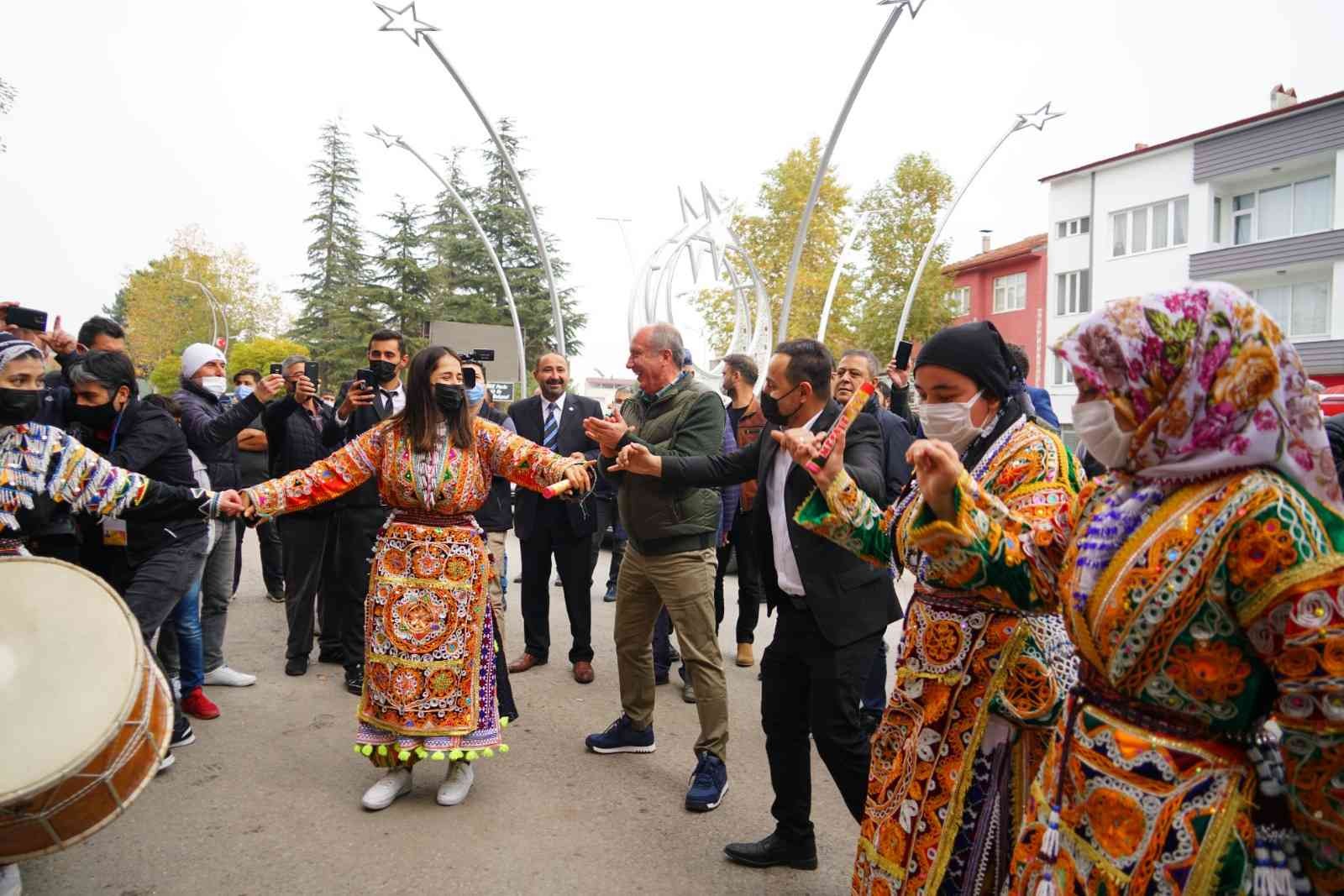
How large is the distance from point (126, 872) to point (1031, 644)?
351 centimetres

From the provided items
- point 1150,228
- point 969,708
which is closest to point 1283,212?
point 1150,228

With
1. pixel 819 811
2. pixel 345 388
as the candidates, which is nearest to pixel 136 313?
pixel 345 388

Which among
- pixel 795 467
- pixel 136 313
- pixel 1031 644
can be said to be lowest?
pixel 1031 644

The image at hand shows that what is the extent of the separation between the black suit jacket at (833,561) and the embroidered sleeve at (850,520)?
1.96 ft

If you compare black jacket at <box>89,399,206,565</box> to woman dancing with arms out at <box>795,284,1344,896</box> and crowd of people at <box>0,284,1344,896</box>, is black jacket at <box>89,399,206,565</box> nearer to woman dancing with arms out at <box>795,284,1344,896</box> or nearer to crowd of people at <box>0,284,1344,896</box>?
crowd of people at <box>0,284,1344,896</box>

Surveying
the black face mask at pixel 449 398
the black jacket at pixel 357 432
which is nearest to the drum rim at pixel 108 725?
the black face mask at pixel 449 398

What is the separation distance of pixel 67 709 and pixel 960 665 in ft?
8.43

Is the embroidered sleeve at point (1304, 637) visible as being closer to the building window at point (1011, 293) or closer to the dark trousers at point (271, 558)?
the dark trousers at point (271, 558)

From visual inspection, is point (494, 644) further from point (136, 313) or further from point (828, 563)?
point (136, 313)

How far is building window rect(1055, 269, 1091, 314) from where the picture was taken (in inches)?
1332

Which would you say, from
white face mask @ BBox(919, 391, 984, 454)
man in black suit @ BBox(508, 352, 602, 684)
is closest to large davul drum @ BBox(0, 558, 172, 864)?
white face mask @ BBox(919, 391, 984, 454)

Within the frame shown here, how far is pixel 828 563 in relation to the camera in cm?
349

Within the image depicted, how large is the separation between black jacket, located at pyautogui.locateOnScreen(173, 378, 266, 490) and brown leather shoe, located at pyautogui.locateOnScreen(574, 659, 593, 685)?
8.90 ft

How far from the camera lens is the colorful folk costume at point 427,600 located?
432 cm
